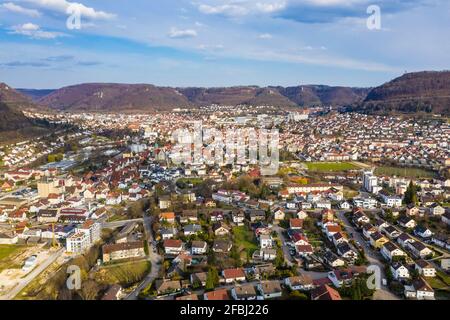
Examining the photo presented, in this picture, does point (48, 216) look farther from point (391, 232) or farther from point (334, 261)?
point (391, 232)

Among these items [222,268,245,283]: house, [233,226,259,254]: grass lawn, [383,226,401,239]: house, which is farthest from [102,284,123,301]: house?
[383,226,401,239]: house

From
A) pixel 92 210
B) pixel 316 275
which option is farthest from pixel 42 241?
pixel 316 275

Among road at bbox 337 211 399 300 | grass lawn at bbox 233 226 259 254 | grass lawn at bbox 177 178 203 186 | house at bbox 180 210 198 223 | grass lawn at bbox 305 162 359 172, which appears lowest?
road at bbox 337 211 399 300

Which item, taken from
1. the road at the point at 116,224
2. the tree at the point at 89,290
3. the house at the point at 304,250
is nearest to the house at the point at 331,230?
the house at the point at 304,250

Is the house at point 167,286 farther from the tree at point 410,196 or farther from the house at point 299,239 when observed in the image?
the tree at point 410,196

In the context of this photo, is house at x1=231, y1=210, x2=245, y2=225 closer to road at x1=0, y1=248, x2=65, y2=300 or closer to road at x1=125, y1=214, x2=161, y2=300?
road at x1=125, y1=214, x2=161, y2=300

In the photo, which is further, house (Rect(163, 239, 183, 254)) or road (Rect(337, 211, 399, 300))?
house (Rect(163, 239, 183, 254))

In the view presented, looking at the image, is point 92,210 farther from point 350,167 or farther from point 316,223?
point 350,167

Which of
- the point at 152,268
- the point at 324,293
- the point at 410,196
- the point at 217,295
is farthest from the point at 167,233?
the point at 410,196
